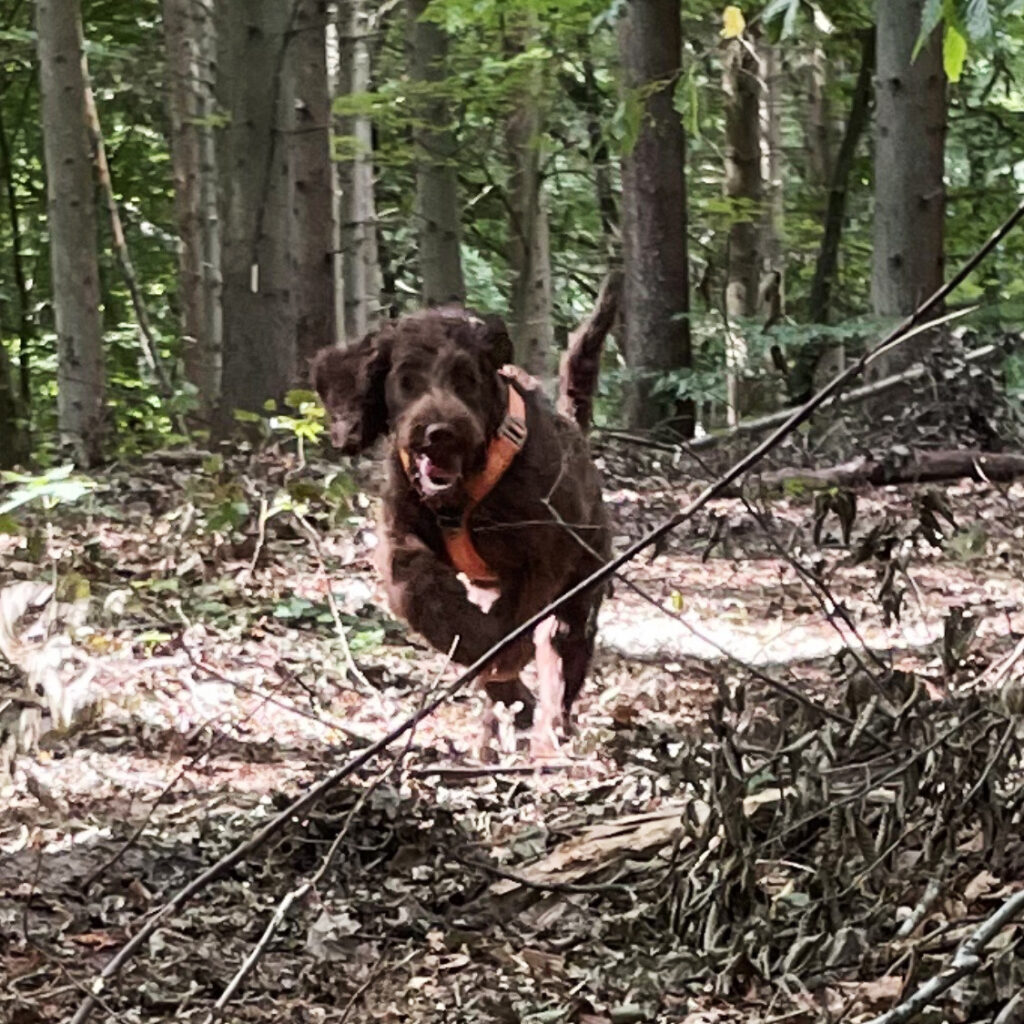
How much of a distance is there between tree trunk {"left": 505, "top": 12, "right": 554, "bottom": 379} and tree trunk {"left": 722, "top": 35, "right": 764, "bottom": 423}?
70.8 inches

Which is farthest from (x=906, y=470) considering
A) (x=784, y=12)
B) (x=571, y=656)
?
(x=784, y=12)

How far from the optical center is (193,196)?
16.2 m

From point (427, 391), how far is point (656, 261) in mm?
7439

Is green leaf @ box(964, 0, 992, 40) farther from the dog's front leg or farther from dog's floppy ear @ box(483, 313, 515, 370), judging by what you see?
the dog's front leg

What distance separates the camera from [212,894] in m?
3.32

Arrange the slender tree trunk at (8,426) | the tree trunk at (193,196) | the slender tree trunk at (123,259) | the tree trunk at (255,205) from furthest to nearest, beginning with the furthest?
the tree trunk at (193,196) → the slender tree trunk at (123,259) → the slender tree trunk at (8,426) → the tree trunk at (255,205)

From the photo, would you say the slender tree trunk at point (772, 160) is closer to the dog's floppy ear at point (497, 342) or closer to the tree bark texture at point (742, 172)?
the tree bark texture at point (742, 172)

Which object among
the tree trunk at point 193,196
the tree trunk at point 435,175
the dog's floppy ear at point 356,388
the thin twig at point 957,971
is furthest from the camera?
the tree trunk at point 193,196

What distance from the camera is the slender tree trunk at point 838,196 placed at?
558 inches

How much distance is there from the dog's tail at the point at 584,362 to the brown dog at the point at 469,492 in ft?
1.99

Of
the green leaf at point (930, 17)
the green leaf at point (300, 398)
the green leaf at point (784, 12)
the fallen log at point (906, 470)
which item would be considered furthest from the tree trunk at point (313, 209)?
the green leaf at point (930, 17)

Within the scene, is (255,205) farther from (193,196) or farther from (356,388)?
(193,196)

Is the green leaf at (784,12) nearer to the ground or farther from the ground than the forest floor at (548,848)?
farther from the ground

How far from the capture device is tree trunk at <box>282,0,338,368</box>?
32.3ft
